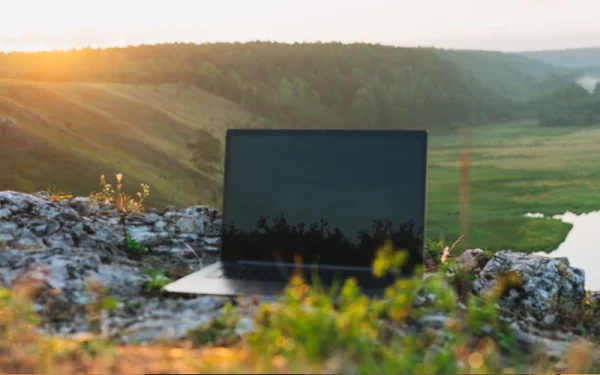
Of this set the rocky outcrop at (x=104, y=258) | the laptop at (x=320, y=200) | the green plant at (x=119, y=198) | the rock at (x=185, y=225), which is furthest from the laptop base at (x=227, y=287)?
the green plant at (x=119, y=198)

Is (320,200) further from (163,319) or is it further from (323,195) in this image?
(163,319)

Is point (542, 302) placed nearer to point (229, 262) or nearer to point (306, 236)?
point (306, 236)

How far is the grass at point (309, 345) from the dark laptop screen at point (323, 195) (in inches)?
35.0

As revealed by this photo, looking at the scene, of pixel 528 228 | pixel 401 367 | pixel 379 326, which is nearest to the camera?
pixel 401 367

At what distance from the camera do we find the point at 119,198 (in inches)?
263

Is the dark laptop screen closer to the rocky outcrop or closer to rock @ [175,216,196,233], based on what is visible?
the rocky outcrop

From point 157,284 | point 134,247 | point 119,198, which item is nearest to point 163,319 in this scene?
point 157,284

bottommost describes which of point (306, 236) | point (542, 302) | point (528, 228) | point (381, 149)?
point (528, 228)

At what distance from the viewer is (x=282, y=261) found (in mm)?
4301

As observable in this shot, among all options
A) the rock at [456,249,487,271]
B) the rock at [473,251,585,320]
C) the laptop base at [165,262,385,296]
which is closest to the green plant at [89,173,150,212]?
the laptop base at [165,262,385,296]

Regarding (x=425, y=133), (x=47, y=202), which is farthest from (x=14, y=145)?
(x=425, y=133)

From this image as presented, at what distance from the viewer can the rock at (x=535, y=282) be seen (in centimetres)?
431

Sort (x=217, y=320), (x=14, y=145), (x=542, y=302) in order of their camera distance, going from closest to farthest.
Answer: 1. (x=217, y=320)
2. (x=542, y=302)
3. (x=14, y=145)

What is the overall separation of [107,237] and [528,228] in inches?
573
